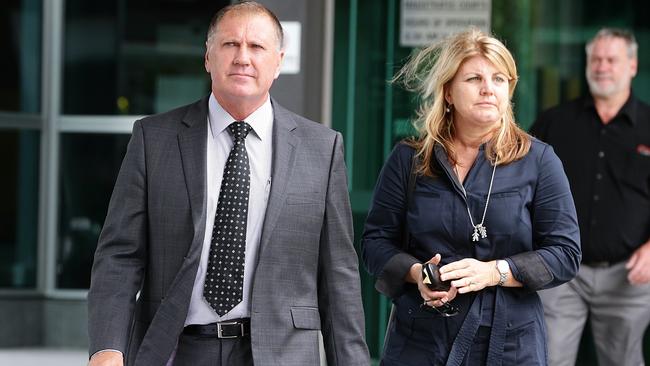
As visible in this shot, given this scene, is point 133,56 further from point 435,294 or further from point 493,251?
point 435,294

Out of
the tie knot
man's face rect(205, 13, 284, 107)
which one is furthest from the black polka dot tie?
man's face rect(205, 13, 284, 107)

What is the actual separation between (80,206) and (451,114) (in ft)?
20.7

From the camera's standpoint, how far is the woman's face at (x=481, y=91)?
13.9 ft

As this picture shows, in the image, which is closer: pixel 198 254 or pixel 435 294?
pixel 198 254

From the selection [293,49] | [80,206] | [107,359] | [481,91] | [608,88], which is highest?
[293,49]

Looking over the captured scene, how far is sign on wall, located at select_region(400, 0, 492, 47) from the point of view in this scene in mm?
7887

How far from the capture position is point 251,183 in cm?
383

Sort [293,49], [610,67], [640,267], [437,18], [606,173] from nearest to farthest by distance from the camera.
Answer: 1. [640,267]
2. [606,173]
3. [610,67]
4. [293,49]
5. [437,18]

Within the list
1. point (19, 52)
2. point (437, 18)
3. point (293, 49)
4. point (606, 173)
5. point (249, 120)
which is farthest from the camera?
point (19, 52)

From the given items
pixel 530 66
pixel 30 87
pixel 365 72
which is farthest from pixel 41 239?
pixel 530 66

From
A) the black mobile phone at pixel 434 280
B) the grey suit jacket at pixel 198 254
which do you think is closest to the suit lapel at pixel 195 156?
the grey suit jacket at pixel 198 254

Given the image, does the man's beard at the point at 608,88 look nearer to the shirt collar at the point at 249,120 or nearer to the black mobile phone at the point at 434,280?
the black mobile phone at the point at 434,280

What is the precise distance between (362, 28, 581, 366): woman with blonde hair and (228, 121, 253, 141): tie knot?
71 centimetres

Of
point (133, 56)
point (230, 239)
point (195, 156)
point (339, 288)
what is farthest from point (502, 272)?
point (133, 56)
